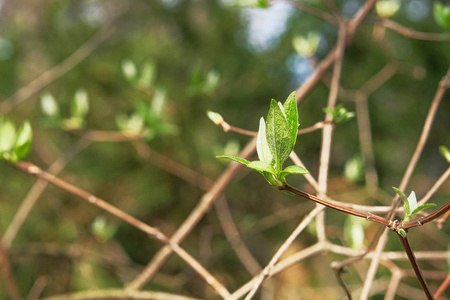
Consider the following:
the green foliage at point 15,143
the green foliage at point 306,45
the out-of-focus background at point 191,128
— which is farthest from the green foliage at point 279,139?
the out-of-focus background at point 191,128

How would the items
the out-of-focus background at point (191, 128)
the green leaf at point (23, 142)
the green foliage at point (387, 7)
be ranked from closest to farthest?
the green leaf at point (23, 142) < the green foliage at point (387, 7) < the out-of-focus background at point (191, 128)

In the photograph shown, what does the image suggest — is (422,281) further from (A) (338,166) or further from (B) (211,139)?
(A) (338,166)

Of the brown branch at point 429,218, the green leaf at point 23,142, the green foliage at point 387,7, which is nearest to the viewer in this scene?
the brown branch at point 429,218

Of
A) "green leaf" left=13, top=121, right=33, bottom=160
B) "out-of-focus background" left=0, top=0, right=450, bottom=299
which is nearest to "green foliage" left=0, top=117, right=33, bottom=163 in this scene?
"green leaf" left=13, top=121, right=33, bottom=160

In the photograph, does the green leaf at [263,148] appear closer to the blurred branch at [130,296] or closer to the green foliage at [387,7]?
the blurred branch at [130,296]

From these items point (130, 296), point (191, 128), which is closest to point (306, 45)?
point (130, 296)

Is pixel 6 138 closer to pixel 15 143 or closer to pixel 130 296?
pixel 15 143

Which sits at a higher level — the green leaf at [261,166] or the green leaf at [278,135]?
the green leaf at [278,135]

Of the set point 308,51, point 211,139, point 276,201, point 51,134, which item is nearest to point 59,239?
point 51,134
